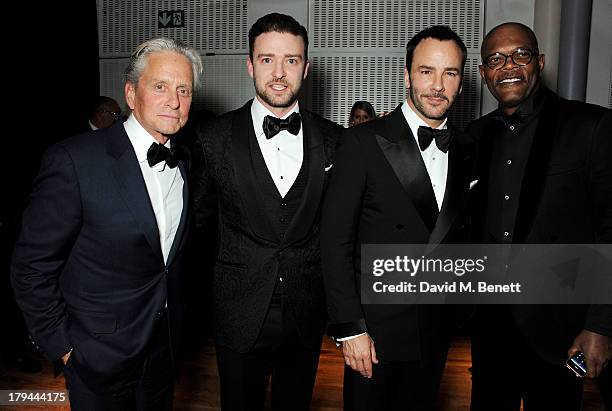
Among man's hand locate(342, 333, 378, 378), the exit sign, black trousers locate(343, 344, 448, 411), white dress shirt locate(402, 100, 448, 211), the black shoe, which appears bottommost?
the black shoe

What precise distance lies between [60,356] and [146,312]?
0.31m

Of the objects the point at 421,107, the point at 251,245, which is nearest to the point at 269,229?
the point at 251,245

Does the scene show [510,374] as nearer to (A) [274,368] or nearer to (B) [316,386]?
(A) [274,368]

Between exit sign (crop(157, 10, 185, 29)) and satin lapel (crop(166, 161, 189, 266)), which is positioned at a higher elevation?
exit sign (crop(157, 10, 185, 29))

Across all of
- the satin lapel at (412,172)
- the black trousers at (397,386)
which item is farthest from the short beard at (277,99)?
the black trousers at (397,386)

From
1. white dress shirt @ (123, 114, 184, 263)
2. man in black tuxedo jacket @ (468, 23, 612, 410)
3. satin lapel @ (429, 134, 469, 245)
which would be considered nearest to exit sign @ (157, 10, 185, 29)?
white dress shirt @ (123, 114, 184, 263)

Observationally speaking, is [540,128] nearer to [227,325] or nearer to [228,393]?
[227,325]

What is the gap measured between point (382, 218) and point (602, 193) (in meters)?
0.85

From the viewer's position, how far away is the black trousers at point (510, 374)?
2.00 meters

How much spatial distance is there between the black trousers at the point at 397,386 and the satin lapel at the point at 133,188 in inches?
38.6

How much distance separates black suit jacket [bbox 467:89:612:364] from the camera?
187 cm

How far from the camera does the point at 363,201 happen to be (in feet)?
6.26

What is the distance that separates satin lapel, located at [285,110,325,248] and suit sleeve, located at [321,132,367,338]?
0.39 feet

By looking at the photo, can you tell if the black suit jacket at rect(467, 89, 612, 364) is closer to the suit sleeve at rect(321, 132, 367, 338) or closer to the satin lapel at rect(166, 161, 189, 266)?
the suit sleeve at rect(321, 132, 367, 338)
